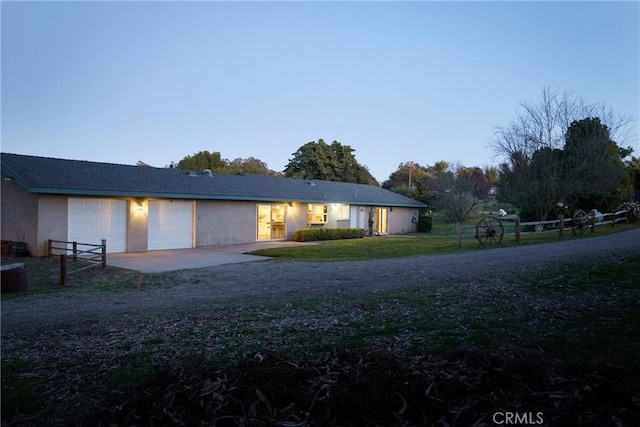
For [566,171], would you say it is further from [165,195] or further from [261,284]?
[165,195]

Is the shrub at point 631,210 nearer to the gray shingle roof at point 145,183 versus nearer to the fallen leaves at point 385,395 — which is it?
the gray shingle roof at point 145,183

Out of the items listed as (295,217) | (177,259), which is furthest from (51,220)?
(295,217)

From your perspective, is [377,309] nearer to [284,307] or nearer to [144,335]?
[284,307]

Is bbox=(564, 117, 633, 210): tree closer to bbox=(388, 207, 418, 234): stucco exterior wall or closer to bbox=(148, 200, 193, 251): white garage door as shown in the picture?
bbox=(388, 207, 418, 234): stucco exterior wall

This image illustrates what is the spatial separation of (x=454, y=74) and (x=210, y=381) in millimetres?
19024

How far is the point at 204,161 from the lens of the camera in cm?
4550

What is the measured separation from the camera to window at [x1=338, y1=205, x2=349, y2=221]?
92.9ft

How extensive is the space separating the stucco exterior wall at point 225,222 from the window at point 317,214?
459 centimetres

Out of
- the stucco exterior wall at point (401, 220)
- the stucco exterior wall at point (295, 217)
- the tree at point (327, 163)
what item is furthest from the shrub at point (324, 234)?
the tree at point (327, 163)

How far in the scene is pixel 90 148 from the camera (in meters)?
26.3

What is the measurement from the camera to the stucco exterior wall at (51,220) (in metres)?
15.6

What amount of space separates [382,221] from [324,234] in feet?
25.9

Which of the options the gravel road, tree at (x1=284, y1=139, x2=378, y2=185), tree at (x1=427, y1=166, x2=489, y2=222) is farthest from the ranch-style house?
tree at (x1=284, y1=139, x2=378, y2=185)

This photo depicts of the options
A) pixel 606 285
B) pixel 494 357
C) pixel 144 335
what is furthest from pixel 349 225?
pixel 494 357
